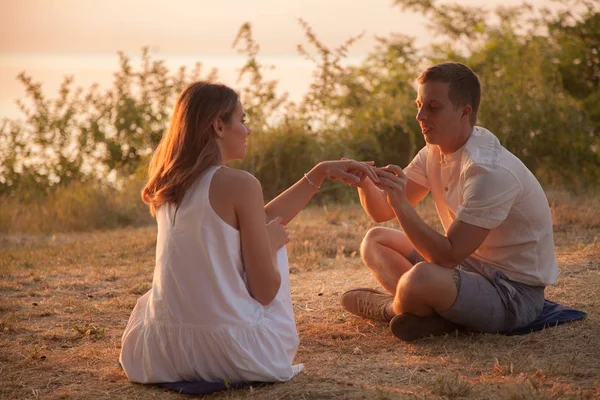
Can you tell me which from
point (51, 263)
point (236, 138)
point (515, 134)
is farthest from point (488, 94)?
point (236, 138)

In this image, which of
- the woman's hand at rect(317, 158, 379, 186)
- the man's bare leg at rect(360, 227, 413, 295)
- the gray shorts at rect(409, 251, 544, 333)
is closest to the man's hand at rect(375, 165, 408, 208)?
the woman's hand at rect(317, 158, 379, 186)

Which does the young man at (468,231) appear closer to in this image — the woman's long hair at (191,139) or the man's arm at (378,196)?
the man's arm at (378,196)

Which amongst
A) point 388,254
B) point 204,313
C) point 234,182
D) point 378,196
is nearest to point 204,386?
point 204,313

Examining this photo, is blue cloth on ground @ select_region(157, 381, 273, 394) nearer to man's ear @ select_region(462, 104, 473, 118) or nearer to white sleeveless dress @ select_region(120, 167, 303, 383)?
white sleeveless dress @ select_region(120, 167, 303, 383)

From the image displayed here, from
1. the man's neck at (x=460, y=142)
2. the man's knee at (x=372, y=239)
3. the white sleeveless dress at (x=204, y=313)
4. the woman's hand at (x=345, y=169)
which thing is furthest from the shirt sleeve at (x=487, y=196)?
the white sleeveless dress at (x=204, y=313)

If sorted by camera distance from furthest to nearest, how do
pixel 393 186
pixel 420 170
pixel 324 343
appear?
pixel 420 170
pixel 324 343
pixel 393 186

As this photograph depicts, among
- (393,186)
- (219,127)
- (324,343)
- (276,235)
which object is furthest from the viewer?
(324,343)

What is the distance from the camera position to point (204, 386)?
3598 millimetres

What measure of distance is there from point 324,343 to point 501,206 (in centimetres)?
123

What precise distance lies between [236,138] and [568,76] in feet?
33.5

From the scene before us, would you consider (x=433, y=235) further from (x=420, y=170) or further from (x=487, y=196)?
(x=420, y=170)

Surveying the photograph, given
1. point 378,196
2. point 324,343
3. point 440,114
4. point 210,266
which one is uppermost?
point 440,114

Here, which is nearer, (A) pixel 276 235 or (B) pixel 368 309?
(A) pixel 276 235

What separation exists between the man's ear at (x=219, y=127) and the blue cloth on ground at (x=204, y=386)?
1.11 m
